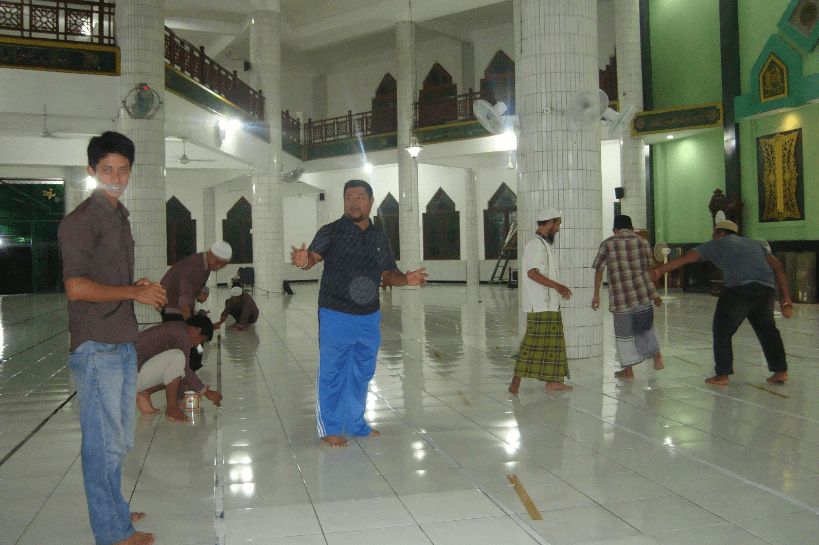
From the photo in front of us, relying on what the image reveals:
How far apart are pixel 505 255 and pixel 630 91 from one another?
20.9 ft

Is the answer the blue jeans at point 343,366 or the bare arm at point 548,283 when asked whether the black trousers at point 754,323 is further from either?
the blue jeans at point 343,366

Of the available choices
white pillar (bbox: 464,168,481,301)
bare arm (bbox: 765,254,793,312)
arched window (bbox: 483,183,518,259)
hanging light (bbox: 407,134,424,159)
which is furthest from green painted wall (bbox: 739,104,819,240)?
white pillar (bbox: 464,168,481,301)

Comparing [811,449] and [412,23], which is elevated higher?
[412,23]

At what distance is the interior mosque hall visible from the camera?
284 centimetres

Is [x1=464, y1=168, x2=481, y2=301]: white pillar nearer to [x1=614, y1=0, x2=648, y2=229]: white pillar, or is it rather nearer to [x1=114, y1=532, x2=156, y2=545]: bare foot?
[x1=614, y1=0, x2=648, y2=229]: white pillar

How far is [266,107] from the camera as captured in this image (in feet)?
53.2

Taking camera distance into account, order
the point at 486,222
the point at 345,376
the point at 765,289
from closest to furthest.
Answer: the point at 345,376 < the point at 765,289 < the point at 486,222

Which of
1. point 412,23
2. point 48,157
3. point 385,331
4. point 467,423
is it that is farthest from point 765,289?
point 412,23

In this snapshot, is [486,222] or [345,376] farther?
[486,222]

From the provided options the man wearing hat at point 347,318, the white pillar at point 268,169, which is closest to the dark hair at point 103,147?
the man wearing hat at point 347,318

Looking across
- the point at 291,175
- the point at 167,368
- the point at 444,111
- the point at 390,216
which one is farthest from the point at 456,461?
the point at 390,216

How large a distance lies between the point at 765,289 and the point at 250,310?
6.10 m

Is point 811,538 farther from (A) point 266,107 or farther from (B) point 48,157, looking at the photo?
(A) point 266,107

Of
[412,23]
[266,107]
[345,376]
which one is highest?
[412,23]
